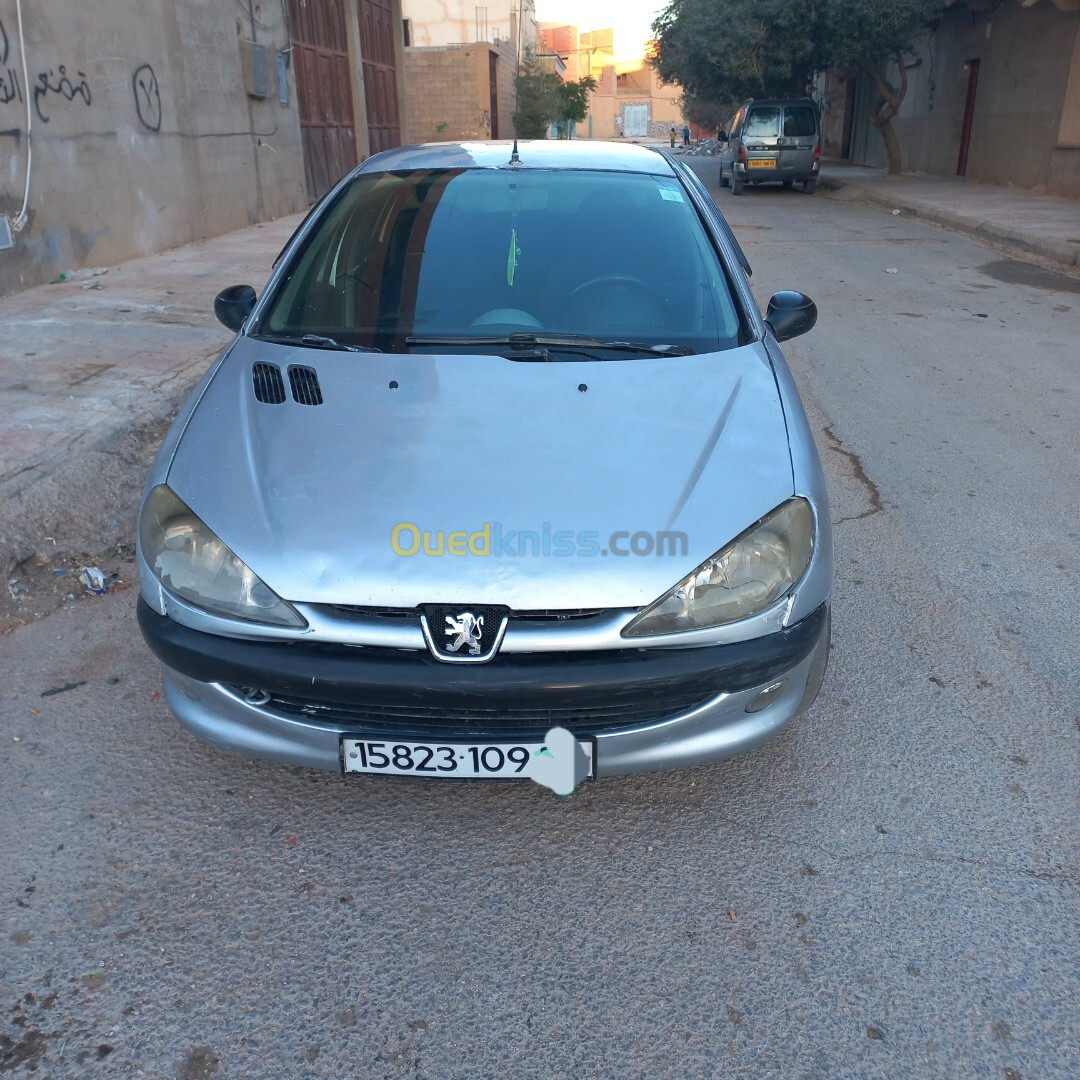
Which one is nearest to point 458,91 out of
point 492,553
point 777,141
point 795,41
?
point 795,41

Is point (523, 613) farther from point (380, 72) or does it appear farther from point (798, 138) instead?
point (798, 138)

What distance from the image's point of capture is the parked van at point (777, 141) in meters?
20.6

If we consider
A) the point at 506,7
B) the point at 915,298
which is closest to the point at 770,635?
the point at 915,298

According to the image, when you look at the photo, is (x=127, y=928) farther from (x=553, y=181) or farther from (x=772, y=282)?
(x=772, y=282)

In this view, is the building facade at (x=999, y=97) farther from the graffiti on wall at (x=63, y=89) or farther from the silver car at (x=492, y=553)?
the silver car at (x=492, y=553)

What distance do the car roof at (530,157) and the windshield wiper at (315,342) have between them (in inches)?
41.4

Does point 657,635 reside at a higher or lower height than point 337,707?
higher

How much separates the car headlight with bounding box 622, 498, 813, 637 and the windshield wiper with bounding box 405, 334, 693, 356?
0.82 m

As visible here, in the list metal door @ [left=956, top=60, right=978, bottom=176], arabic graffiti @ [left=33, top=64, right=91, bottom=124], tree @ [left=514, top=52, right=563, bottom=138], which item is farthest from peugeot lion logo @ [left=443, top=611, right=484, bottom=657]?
tree @ [left=514, top=52, right=563, bottom=138]

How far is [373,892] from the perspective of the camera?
7.50 ft

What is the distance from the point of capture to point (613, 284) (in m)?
Result: 3.24

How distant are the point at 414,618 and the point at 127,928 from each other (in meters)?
0.94

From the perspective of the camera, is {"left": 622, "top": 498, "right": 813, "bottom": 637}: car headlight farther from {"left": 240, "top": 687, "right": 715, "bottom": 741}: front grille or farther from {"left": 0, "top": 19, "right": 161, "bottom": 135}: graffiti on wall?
{"left": 0, "top": 19, "right": 161, "bottom": 135}: graffiti on wall

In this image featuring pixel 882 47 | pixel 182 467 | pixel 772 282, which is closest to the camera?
pixel 182 467
